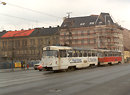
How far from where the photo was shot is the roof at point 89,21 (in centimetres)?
8275

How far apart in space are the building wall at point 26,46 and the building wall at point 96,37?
7.05m

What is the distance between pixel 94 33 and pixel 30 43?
27985mm

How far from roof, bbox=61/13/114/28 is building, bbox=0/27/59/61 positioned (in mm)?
6920

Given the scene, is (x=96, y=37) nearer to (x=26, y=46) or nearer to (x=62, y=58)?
(x=26, y=46)

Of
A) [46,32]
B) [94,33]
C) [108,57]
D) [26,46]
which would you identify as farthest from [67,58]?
[26,46]

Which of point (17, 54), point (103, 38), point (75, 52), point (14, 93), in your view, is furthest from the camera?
point (17, 54)

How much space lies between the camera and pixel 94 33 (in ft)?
266

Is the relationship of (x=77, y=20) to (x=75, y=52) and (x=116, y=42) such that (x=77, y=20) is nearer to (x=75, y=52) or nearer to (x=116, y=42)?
(x=116, y=42)

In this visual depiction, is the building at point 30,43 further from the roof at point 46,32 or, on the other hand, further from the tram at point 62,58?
the tram at point 62,58

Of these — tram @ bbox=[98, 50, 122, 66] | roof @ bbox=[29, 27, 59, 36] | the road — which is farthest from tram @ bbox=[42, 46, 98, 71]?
roof @ bbox=[29, 27, 59, 36]

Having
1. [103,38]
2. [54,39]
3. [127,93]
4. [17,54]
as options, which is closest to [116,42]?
[103,38]

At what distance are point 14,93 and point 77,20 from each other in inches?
3106

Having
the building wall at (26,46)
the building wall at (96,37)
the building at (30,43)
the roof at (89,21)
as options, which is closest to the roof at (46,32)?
the building at (30,43)

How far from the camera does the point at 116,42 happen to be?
81875 mm
